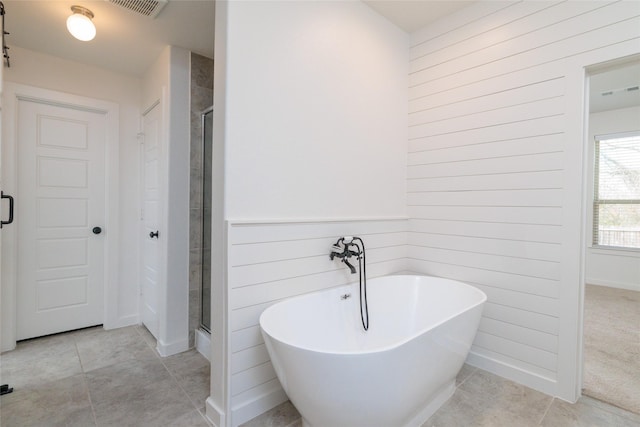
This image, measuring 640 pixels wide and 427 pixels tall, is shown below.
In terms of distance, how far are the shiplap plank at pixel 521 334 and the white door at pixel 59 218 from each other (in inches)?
139

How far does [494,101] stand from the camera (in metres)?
2.18

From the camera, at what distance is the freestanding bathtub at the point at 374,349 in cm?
120

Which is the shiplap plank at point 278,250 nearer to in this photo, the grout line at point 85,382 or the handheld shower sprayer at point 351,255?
the handheld shower sprayer at point 351,255

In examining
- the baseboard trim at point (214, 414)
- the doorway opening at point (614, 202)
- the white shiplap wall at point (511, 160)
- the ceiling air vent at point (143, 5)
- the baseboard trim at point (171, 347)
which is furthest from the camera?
the doorway opening at point (614, 202)

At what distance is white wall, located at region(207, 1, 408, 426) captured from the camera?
1.63 metres

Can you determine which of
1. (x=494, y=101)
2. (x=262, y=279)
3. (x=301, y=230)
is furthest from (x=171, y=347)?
(x=494, y=101)

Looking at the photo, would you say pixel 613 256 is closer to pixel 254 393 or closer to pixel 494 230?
pixel 494 230

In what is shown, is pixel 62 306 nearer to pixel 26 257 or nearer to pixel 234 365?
pixel 26 257

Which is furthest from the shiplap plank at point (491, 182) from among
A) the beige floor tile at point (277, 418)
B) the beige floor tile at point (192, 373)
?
the beige floor tile at point (192, 373)

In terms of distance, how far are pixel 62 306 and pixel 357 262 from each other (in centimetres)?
281

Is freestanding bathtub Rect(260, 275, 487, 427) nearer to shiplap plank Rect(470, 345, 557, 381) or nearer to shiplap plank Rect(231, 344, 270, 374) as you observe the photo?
shiplap plank Rect(231, 344, 270, 374)

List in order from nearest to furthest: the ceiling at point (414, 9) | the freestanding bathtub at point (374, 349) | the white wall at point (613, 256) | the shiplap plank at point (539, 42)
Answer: the freestanding bathtub at point (374, 349)
the shiplap plank at point (539, 42)
the ceiling at point (414, 9)
the white wall at point (613, 256)

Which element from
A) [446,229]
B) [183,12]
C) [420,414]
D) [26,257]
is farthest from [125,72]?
[420,414]

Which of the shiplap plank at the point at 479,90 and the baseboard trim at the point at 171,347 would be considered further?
the baseboard trim at the point at 171,347
